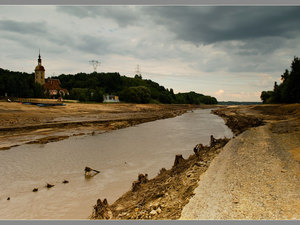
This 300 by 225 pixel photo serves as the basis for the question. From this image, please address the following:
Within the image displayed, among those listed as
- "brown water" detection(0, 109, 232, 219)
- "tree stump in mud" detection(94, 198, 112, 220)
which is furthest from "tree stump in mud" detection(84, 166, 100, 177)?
"tree stump in mud" detection(94, 198, 112, 220)

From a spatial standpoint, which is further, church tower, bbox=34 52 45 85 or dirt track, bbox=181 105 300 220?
church tower, bbox=34 52 45 85

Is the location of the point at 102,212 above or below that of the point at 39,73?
below

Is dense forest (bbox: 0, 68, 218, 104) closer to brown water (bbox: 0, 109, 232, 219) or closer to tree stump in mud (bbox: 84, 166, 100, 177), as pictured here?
brown water (bbox: 0, 109, 232, 219)

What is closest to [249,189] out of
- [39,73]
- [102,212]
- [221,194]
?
[221,194]

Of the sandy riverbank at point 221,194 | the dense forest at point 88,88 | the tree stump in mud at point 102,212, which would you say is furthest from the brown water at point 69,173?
the dense forest at point 88,88

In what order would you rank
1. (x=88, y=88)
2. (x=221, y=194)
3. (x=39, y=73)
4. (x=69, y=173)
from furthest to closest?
(x=39, y=73) → (x=88, y=88) → (x=69, y=173) → (x=221, y=194)

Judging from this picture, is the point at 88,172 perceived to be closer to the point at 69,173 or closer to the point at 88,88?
the point at 69,173

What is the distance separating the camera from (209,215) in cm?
578

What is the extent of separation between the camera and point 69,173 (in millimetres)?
12758

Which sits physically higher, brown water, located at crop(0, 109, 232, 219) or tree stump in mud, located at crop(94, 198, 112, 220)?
tree stump in mud, located at crop(94, 198, 112, 220)

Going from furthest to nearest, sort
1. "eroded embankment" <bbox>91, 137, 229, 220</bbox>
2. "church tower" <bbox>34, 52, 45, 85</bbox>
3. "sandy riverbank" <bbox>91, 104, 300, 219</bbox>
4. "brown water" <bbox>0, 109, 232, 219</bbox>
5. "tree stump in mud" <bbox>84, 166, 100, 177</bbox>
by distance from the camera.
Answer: "church tower" <bbox>34, 52, 45, 85</bbox> < "tree stump in mud" <bbox>84, 166, 100, 177</bbox> < "brown water" <bbox>0, 109, 232, 219</bbox> < "eroded embankment" <bbox>91, 137, 229, 220</bbox> < "sandy riverbank" <bbox>91, 104, 300, 219</bbox>

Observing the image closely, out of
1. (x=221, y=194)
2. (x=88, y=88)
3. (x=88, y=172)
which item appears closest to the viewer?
(x=221, y=194)

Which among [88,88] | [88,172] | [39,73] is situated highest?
[39,73]

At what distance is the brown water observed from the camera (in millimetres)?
8586
